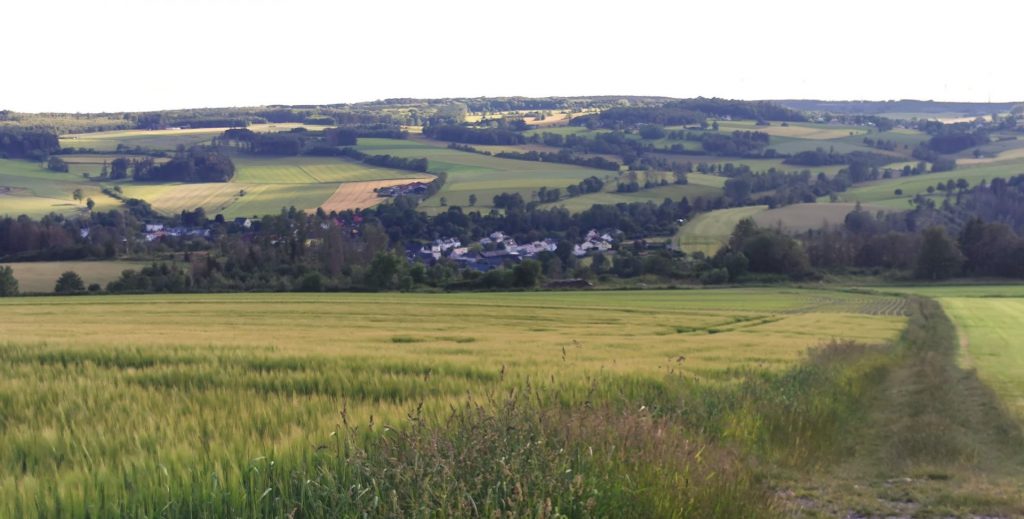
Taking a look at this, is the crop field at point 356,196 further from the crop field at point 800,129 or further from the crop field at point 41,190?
the crop field at point 800,129

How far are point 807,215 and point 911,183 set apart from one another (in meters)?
30.7

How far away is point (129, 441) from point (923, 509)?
7210 mm

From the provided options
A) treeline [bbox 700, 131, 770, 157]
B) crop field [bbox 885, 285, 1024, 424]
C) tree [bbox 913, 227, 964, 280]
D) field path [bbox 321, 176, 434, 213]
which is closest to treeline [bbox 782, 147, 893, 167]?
treeline [bbox 700, 131, 770, 157]

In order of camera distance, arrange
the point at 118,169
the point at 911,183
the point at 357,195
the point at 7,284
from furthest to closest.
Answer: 1. the point at 118,169
2. the point at 911,183
3. the point at 357,195
4. the point at 7,284

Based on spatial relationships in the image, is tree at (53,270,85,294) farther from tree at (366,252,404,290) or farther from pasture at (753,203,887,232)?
pasture at (753,203,887,232)

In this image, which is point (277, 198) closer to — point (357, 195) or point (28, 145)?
point (357, 195)

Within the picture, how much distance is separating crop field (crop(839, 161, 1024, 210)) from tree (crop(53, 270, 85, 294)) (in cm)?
9416

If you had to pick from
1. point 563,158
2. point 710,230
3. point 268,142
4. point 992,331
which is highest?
point 268,142

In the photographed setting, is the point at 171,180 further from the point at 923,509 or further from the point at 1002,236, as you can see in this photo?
the point at 923,509

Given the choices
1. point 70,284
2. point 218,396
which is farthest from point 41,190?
point 218,396

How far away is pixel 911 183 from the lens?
4897 inches

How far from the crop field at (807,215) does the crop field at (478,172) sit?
32.3m

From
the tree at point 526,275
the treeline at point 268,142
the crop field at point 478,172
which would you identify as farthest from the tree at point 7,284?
the treeline at point 268,142

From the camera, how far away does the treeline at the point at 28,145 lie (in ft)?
459
